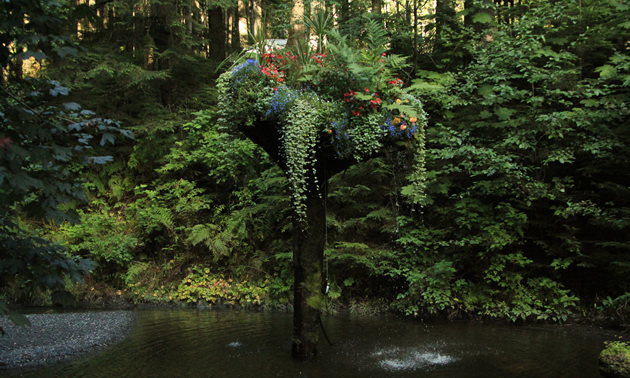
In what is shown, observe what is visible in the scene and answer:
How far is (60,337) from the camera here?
7.51 m

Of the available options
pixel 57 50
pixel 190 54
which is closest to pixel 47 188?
pixel 57 50

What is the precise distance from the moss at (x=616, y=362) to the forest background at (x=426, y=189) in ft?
5.52

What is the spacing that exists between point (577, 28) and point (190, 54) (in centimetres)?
1024

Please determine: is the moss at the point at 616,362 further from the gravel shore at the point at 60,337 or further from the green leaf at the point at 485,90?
the gravel shore at the point at 60,337

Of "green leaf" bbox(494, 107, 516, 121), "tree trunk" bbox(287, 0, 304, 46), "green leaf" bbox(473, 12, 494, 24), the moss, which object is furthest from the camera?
"green leaf" bbox(473, 12, 494, 24)

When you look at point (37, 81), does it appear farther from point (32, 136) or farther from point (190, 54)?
point (190, 54)

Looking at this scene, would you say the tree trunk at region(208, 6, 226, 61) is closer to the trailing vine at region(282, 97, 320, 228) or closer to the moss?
the trailing vine at region(282, 97, 320, 228)

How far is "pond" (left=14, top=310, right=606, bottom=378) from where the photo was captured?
18.4 ft

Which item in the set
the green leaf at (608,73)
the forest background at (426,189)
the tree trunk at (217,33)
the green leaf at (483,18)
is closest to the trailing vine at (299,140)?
the forest background at (426,189)

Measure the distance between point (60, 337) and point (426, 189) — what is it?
23.6 feet

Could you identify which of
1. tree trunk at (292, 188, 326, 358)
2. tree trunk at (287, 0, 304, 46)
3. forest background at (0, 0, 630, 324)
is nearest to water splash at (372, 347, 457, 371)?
tree trunk at (292, 188, 326, 358)

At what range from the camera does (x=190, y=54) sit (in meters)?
13.9

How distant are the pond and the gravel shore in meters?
0.33

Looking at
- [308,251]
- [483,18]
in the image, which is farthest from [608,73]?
[308,251]
